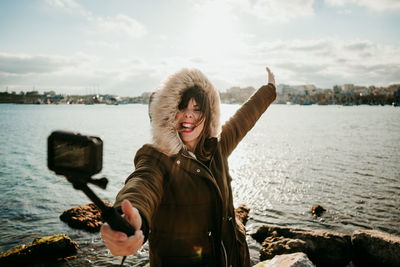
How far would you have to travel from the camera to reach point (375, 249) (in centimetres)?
860

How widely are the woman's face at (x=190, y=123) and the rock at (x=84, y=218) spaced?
10.4 meters

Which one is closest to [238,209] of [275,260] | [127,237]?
[275,260]

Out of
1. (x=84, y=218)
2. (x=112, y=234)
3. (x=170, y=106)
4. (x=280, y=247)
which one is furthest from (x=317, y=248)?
(x=84, y=218)

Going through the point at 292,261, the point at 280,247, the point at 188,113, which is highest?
the point at 188,113

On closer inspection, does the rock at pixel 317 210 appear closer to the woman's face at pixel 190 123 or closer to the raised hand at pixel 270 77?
the raised hand at pixel 270 77

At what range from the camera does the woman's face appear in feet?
10.1

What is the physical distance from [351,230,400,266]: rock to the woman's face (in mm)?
8550

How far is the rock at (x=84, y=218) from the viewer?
12.3 m

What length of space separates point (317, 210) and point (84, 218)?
39.3 ft

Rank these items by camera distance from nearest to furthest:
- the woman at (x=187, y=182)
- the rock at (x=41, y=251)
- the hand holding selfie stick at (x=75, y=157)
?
the hand holding selfie stick at (x=75, y=157) < the woman at (x=187, y=182) < the rock at (x=41, y=251)

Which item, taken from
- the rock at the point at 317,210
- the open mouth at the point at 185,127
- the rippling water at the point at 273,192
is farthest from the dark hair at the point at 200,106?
the rock at the point at 317,210

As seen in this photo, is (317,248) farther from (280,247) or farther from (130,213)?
(130,213)

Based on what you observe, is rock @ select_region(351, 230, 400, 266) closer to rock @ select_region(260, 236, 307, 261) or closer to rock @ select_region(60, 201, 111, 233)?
rock @ select_region(260, 236, 307, 261)

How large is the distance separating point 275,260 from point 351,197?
1238 centimetres
